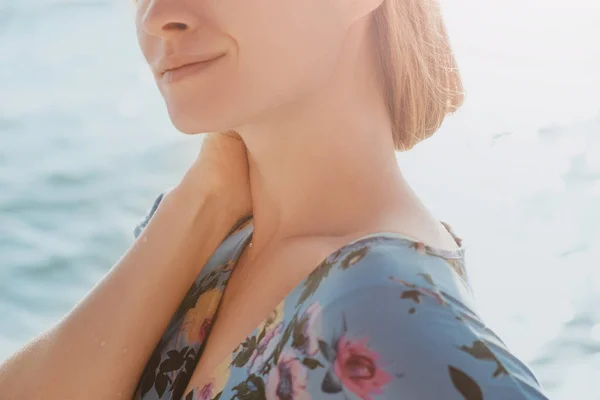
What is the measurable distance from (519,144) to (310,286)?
1.38 metres

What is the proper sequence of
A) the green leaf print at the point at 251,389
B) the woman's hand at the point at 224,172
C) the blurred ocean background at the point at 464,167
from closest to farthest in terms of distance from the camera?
the green leaf print at the point at 251,389 < the woman's hand at the point at 224,172 < the blurred ocean background at the point at 464,167

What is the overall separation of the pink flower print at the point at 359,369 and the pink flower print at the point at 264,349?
84 millimetres

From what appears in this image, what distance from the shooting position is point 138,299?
0.88m

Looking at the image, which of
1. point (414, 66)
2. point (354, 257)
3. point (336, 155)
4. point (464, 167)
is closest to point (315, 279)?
point (354, 257)

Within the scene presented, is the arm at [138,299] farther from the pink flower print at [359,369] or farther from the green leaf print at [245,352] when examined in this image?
the pink flower print at [359,369]

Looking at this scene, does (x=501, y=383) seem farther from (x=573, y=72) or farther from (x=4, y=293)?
(x=573, y=72)

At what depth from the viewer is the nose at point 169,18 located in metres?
0.74

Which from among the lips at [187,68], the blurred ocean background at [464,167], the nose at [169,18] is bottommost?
the blurred ocean background at [464,167]

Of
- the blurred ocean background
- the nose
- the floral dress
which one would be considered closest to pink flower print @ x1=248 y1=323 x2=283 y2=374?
the floral dress

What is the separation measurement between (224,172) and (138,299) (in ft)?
0.63

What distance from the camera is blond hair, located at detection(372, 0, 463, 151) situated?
86 centimetres

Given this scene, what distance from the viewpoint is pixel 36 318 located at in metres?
1.63

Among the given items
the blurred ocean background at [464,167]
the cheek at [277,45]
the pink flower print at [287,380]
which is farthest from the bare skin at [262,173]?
the blurred ocean background at [464,167]

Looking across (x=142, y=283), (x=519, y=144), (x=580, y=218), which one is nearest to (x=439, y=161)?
(x=519, y=144)
